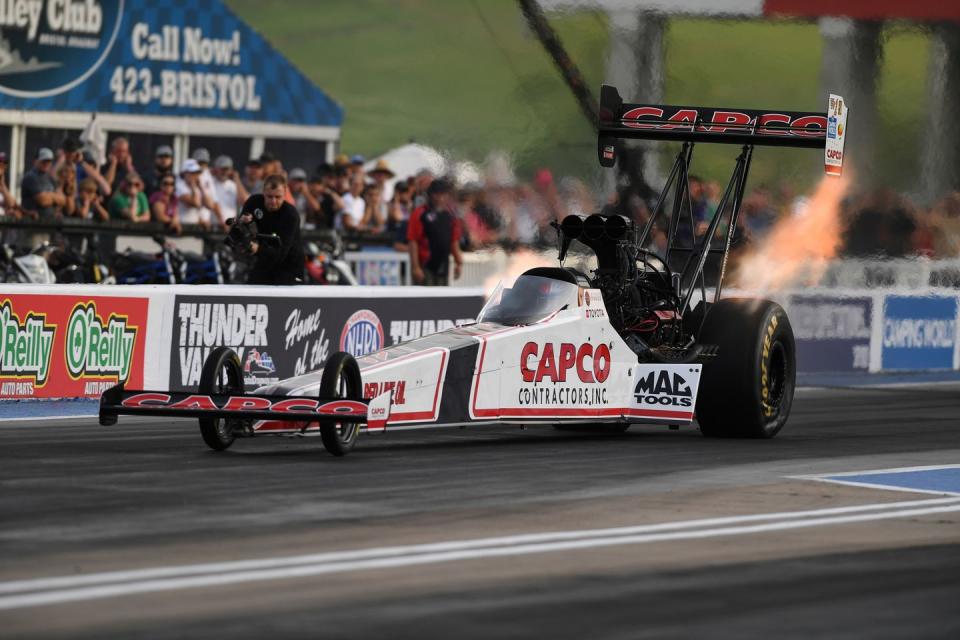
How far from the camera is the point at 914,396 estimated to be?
20609 millimetres

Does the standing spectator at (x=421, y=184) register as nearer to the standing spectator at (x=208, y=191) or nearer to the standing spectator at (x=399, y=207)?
the standing spectator at (x=399, y=207)

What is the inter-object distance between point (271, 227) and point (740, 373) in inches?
204

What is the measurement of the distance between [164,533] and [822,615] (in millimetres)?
3029

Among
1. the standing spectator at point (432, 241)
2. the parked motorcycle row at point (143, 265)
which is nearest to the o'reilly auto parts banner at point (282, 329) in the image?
the parked motorcycle row at point (143, 265)

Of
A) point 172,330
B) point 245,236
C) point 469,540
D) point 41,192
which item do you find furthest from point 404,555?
point 41,192

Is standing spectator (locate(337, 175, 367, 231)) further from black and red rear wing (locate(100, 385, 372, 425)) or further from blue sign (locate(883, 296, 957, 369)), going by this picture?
black and red rear wing (locate(100, 385, 372, 425))

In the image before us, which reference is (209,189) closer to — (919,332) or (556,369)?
(919,332)

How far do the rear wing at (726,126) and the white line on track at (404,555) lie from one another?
510cm

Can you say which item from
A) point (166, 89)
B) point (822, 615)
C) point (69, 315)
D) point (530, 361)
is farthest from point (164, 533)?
point (166, 89)

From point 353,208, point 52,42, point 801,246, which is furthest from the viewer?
point 353,208

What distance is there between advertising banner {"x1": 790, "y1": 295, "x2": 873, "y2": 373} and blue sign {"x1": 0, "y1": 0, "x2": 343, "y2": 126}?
8.88 metres

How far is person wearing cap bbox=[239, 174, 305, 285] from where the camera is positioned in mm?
17453

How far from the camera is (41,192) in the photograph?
23.3 m

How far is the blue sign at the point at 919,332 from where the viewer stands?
968 inches
